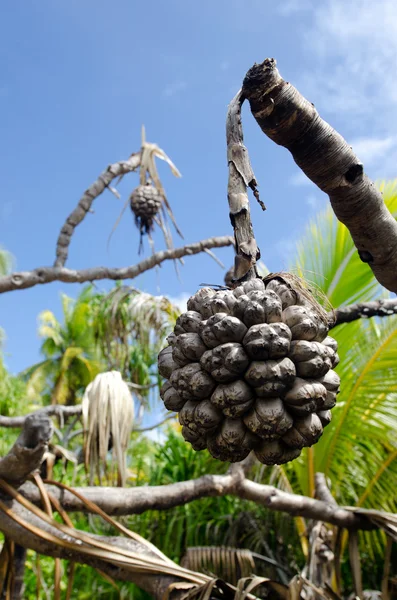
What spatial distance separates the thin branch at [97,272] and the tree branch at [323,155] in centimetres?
296

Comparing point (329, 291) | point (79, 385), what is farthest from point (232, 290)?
point (79, 385)

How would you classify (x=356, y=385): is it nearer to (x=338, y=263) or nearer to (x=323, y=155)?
(x=338, y=263)

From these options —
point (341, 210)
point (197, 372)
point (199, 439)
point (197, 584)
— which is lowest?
point (197, 584)

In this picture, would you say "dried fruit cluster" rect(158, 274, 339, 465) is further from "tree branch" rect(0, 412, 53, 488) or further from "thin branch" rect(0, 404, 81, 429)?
"thin branch" rect(0, 404, 81, 429)

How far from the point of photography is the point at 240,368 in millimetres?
1114

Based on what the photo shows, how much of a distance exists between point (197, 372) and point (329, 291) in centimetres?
289

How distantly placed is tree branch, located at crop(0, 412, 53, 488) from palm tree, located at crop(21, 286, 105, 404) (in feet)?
57.5

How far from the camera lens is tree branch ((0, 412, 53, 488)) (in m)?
2.13

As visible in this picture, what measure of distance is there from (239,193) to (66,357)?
64.7 feet

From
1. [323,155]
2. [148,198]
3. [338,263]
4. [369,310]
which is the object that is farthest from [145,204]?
[323,155]

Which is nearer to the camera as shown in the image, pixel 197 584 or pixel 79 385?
pixel 197 584

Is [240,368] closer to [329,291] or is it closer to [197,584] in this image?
[197,584]

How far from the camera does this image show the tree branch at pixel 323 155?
1239mm

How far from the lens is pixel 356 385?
3809 millimetres
